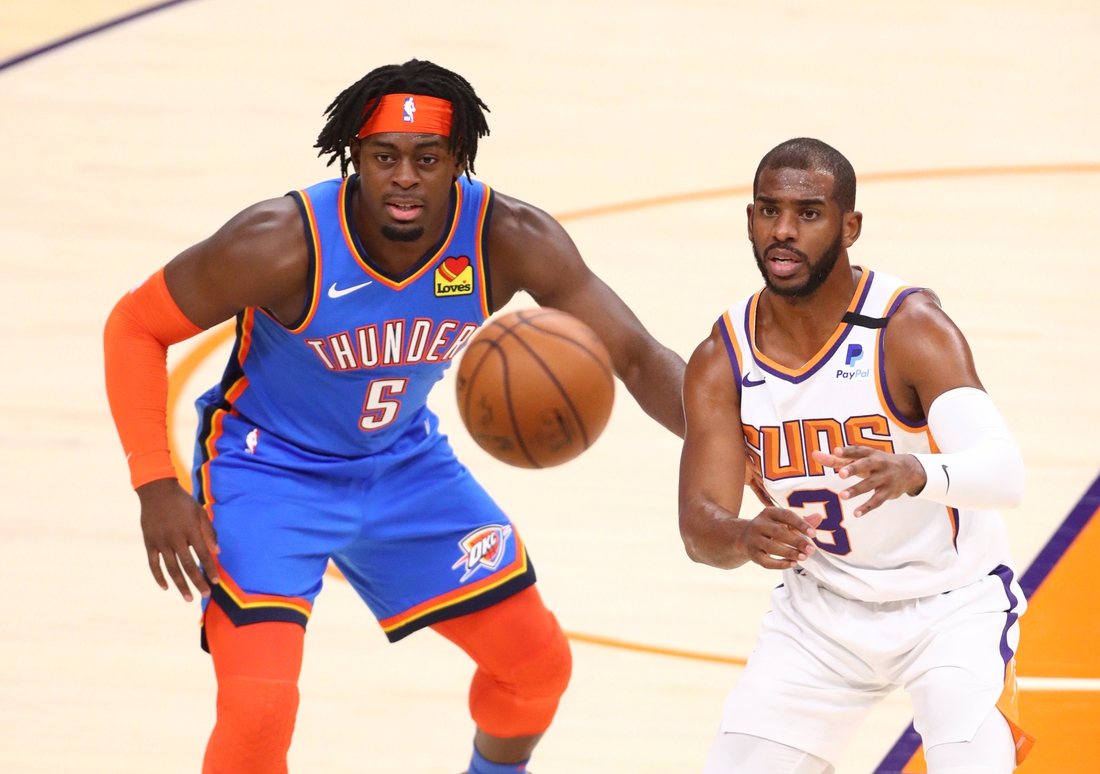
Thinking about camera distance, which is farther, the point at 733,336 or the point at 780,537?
the point at 733,336

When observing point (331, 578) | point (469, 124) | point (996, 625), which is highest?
point (469, 124)

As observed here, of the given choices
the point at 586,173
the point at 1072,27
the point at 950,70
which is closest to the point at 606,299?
the point at 586,173

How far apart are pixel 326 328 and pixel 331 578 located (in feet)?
8.02

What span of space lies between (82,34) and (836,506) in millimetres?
10153

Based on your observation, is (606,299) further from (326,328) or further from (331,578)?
(331,578)

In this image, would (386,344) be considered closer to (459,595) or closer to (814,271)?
(459,595)

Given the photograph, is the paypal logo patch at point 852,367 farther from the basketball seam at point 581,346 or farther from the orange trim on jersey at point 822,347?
the basketball seam at point 581,346

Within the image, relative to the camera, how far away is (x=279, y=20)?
13039mm

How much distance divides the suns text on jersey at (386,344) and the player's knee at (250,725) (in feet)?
3.11

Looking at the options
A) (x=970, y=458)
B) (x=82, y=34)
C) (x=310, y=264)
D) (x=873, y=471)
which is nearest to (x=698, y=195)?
(x=82, y=34)

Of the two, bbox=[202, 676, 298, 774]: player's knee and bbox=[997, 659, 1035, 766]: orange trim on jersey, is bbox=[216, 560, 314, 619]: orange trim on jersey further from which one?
bbox=[997, 659, 1035, 766]: orange trim on jersey

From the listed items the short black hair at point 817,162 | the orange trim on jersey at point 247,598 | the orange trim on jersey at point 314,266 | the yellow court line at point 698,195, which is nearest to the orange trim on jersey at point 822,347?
the short black hair at point 817,162

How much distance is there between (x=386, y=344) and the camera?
470 centimetres

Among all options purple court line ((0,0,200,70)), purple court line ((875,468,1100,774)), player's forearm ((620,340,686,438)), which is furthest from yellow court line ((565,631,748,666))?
purple court line ((0,0,200,70))
